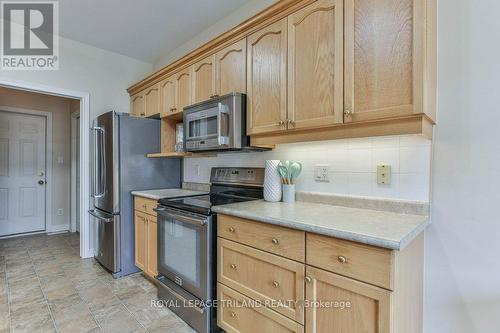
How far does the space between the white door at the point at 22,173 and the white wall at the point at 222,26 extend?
2.50 m

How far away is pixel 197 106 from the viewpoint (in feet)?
7.30

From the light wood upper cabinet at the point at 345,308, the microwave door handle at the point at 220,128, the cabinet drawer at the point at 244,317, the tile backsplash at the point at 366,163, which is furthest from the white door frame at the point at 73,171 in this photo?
the light wood upper cabinet at the point at 345,308

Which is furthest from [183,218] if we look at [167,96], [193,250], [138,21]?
[138,21]

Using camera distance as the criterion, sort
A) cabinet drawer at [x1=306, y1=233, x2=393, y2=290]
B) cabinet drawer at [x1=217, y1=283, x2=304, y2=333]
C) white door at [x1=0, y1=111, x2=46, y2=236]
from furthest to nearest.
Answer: white door at [x1=0, y1=111, x2=46, y2=236] → cabinet drawer at [x1=217, y1=283, x2=304, y2=333] → cabinet drawer at [x1=306, y1=233, x2=393, y2=290]

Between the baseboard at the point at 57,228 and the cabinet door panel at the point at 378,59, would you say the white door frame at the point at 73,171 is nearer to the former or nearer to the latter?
the baseboard at the point at 57,228

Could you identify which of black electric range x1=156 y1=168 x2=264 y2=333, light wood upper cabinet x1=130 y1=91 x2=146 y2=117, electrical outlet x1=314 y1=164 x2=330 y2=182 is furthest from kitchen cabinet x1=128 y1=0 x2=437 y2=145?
light wood upper cabinet x1=130 y1=91 x2=146 y2=117

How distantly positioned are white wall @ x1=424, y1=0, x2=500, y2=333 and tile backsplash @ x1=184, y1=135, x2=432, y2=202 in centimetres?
7

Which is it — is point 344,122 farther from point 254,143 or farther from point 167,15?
point 167,15

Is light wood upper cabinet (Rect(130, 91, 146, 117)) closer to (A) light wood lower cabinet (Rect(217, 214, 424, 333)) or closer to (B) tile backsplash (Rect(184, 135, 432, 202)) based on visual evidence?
(B) tile backsplash (Rect(184, 135, 432, 202))

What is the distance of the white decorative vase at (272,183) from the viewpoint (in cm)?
195

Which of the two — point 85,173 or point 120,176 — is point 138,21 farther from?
point 85,173

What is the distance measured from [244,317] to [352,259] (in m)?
0.82

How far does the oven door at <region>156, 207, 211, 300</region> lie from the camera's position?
1.72 metres

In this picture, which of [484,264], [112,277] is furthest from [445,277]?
[112,277]
